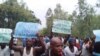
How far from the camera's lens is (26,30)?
10.5 meters

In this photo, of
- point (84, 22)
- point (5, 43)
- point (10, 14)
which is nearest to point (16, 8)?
point (10, 14)

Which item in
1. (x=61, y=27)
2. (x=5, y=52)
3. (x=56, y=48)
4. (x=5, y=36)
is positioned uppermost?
(x=56, y=48)

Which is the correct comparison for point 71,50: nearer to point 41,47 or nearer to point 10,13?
point 41,47

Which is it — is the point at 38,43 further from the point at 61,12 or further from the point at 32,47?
the point at 61,12

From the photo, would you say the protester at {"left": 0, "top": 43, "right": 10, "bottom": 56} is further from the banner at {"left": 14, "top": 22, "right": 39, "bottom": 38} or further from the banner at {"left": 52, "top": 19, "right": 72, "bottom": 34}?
the banner at {"left": 14, "top": 22, "right": 39, "bottom": 38}

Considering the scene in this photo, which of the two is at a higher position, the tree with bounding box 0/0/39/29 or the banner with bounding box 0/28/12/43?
the banner with bounding box 0/28/12/43

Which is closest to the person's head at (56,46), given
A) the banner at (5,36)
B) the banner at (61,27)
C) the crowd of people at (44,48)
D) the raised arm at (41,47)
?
the crowd of people at (44,48)

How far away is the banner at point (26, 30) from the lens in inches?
407

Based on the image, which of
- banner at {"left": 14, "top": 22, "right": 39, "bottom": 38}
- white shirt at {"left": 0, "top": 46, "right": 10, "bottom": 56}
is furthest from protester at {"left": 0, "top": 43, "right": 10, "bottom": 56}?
banner at {"left": 14, "top": 22, "right": 39, "bottom": 38}

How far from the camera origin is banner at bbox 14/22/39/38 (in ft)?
33.9

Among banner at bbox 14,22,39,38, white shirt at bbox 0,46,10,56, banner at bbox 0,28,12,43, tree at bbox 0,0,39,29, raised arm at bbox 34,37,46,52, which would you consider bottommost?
tree at bbox 0,0,39,29

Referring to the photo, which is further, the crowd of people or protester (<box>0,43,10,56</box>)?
protester (<box>0,43,10,56</box>)

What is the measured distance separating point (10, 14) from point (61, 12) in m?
6.56

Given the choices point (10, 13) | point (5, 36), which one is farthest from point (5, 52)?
point (10, 13)
